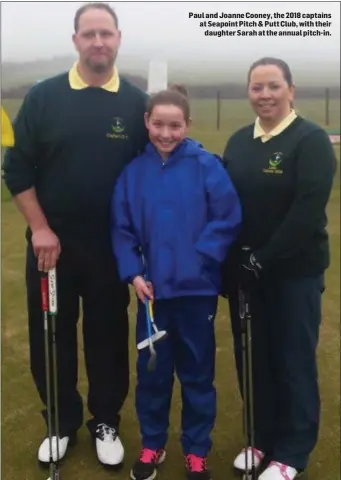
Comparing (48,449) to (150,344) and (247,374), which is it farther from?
(247,374)

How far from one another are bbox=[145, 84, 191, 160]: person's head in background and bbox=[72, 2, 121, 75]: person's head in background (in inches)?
9.0

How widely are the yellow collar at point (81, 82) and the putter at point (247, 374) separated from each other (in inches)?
31.2

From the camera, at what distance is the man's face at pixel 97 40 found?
2.45m

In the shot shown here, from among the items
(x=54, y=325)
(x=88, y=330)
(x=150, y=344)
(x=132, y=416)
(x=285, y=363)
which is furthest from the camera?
(x=132, y=416)

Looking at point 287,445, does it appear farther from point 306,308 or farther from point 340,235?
point 340,235

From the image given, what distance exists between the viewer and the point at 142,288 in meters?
2.50

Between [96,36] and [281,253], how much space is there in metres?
1.03

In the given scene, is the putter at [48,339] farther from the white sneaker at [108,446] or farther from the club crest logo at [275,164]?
the club crest logo at [275,164]

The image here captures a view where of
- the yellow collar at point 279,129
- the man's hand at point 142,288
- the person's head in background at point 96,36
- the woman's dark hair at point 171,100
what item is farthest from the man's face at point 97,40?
the man's hand at point 142,288

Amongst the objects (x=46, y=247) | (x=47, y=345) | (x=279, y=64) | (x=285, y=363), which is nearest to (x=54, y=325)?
(x=47, y=345)

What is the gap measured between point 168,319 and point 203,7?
128 cm

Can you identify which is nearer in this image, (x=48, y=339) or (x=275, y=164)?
(x=275, y=164)

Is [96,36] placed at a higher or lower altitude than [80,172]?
higher

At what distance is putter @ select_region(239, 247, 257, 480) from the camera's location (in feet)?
8.34
